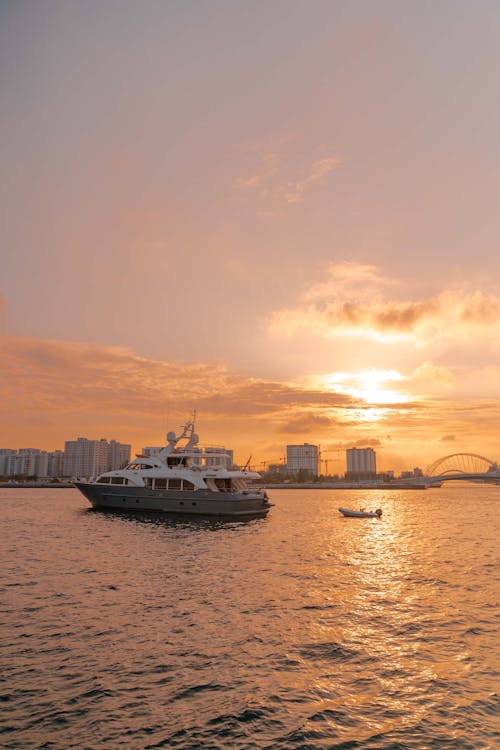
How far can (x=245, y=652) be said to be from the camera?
50.6 feet

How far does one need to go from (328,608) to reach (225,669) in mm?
8007

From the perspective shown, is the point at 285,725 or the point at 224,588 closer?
the point at 285,725

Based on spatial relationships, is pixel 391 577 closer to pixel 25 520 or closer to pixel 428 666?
pixel 428 666

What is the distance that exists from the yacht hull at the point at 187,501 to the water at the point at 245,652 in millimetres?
21009

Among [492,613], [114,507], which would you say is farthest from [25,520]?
[492,613]

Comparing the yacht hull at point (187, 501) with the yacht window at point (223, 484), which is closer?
the yacht hull at point (187, 501)

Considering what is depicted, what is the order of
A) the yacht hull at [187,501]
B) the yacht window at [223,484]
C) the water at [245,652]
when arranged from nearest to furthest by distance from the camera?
the water at [245,652] < the yacht hull at [187,501] < the yacht window at [223,484]

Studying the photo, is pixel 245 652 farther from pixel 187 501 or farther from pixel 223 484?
pixel 223 484

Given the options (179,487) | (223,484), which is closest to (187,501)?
(179,487)

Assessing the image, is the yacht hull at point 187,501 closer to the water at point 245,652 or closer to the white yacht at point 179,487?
the white yacht at point 179,487

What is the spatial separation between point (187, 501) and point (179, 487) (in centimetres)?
212

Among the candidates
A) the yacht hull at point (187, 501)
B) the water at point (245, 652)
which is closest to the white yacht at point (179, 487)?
the yacht hull at point (187, 501)

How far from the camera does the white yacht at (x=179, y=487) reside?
54125 millimetres

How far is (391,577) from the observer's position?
28.2 m
